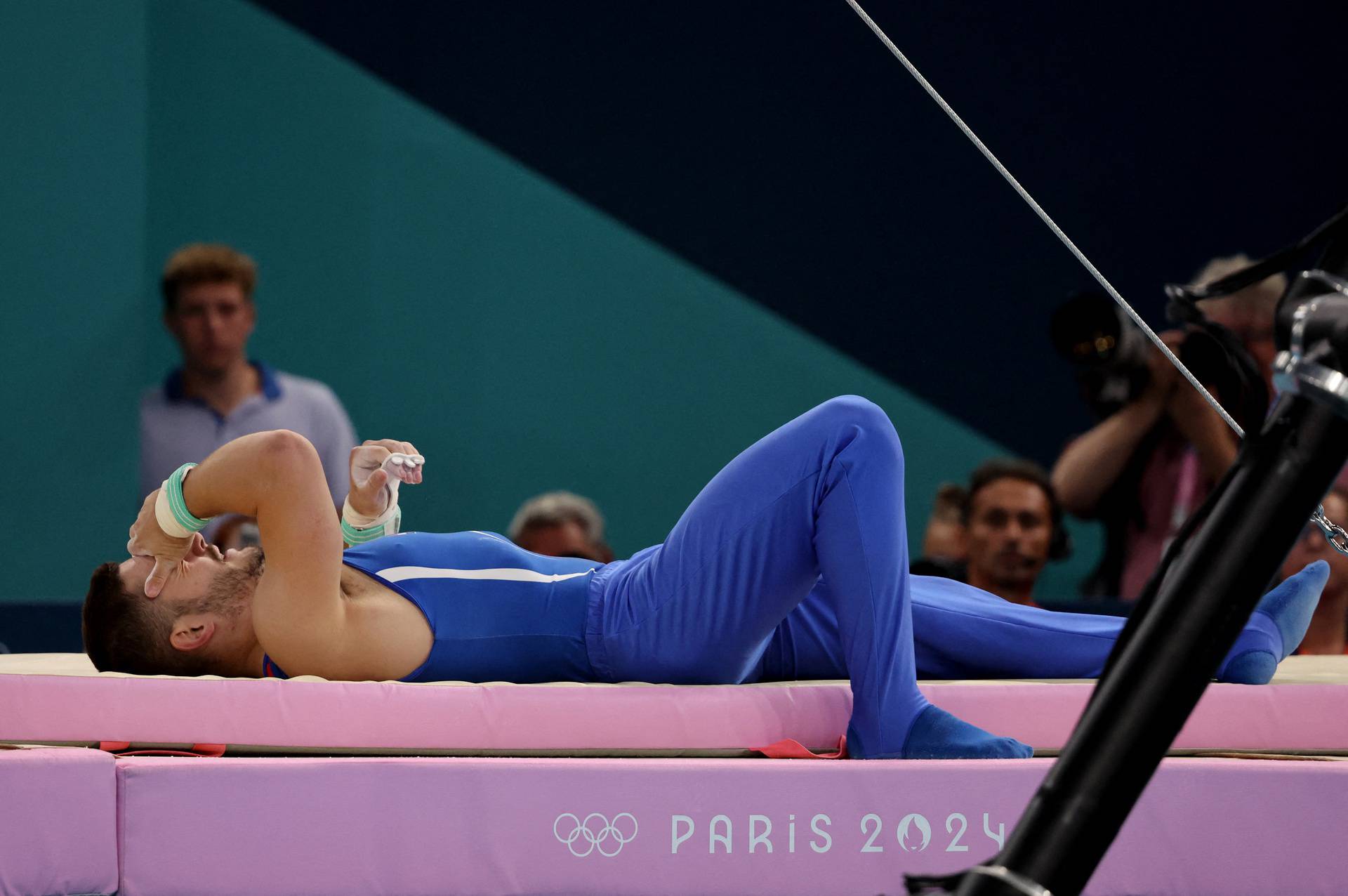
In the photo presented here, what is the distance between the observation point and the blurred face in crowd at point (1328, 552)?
9.43 ft

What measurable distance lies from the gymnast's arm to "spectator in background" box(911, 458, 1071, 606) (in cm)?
158

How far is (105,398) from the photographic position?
3.76 m

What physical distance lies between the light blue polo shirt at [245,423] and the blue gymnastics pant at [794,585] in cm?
181

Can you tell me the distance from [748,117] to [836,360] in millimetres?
779

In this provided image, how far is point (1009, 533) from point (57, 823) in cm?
197

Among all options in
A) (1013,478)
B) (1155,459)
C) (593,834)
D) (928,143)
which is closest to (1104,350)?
(1155,459)

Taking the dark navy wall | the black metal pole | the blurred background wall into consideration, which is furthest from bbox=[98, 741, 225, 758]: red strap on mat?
the dark navy wall

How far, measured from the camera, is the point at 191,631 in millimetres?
1764

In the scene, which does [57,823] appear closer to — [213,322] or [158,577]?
[158,577]

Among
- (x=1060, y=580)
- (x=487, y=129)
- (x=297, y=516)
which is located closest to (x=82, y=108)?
(x=487, y=129)

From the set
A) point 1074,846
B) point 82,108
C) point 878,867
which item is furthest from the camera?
point 82,108

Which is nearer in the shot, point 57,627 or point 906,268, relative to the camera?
point 57,627

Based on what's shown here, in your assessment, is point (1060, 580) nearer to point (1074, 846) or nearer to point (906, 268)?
point (906, 268)

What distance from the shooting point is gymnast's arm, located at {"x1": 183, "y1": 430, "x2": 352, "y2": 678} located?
5.32 feet
